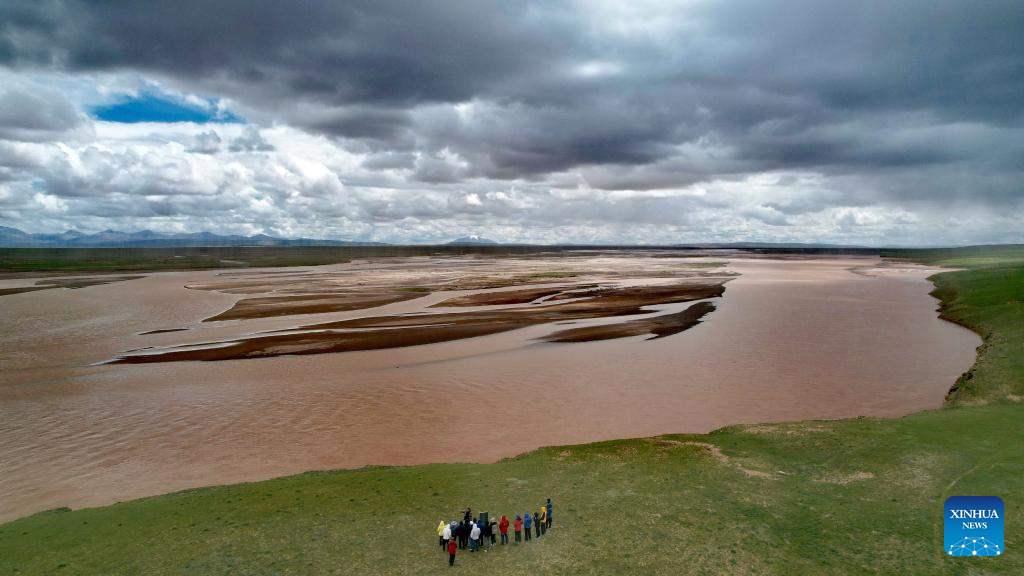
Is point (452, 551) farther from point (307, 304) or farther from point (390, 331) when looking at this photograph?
point (307, 304)

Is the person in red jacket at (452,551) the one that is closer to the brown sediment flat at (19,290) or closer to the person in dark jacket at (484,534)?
the person in dark jacket at (484,534)

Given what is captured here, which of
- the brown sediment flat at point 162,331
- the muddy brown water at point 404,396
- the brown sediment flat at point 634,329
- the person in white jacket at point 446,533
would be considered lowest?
the muddy brown water at point 404,396

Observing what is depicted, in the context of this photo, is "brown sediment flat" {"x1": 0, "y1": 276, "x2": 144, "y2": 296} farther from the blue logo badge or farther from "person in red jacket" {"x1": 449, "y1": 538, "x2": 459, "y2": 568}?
the blue logo badge

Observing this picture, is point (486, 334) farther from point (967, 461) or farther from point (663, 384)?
point (967, 461)

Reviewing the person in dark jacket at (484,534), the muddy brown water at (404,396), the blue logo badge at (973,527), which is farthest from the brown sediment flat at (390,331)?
the blue logo badge at (973,527)

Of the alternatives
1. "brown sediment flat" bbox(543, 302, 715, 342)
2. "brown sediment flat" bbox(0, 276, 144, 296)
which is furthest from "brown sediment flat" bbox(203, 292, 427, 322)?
"brown sediment flat" bbox(0, 276, 144, 296)

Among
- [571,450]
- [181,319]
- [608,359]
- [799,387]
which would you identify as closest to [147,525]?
[571,450]
